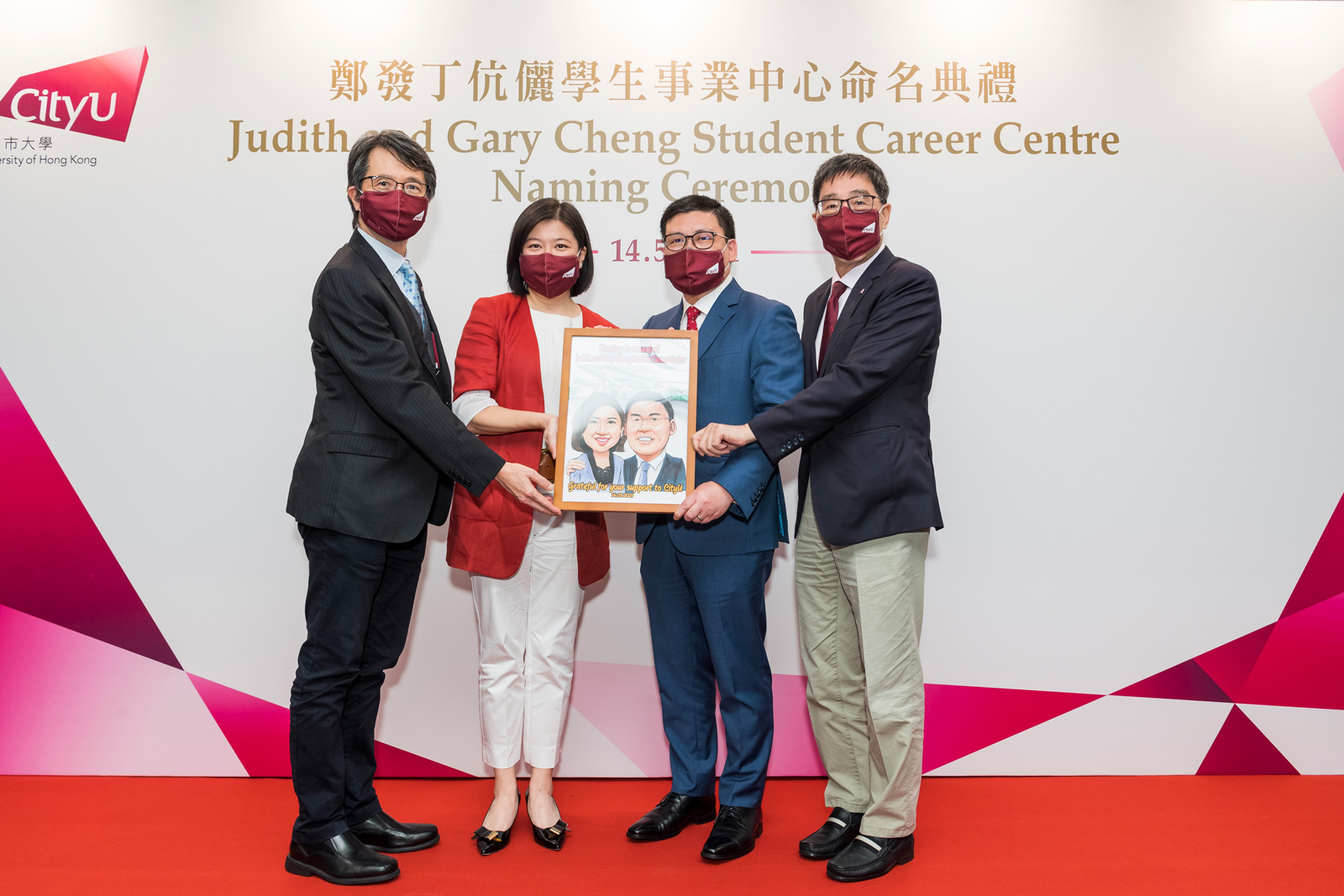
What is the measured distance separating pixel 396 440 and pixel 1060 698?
235 centimetres

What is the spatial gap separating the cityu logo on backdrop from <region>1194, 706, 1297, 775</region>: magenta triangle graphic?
14.0ft

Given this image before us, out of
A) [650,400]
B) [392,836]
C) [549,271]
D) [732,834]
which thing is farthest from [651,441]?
[392,836]

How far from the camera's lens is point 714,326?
226cm

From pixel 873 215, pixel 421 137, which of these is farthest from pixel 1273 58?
pixel 421 137

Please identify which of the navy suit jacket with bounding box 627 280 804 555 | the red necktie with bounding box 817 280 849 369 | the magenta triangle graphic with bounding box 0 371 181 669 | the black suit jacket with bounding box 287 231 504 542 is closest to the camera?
Result: the black suit jacket with bounding box 287 231 504 542

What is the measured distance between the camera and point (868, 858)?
6.99 feet

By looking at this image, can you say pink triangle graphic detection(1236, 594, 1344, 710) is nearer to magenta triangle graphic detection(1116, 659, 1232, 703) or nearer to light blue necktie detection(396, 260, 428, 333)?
magenta triangle graphic detection(1116, 659, 1232, 703)

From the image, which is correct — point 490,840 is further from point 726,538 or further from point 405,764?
point 726,538

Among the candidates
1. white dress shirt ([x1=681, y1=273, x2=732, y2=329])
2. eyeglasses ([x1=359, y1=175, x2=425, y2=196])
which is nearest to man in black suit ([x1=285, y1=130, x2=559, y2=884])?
eyeglasses ([x1=359, y1=175, x2=425, y2=196])

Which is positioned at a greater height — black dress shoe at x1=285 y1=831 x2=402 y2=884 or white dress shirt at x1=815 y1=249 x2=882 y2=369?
white dress shirt at x1=815 y1=249 x2=882 y2=369

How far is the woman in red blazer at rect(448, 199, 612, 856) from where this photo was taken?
2.25 metres

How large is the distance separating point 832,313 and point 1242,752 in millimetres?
2144

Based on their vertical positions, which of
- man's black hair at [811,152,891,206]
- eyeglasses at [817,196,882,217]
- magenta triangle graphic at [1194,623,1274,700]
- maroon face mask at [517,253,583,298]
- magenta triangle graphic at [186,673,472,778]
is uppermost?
man's black hair at [811,152,891,206]

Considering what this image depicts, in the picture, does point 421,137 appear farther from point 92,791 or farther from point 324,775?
point 92,791
